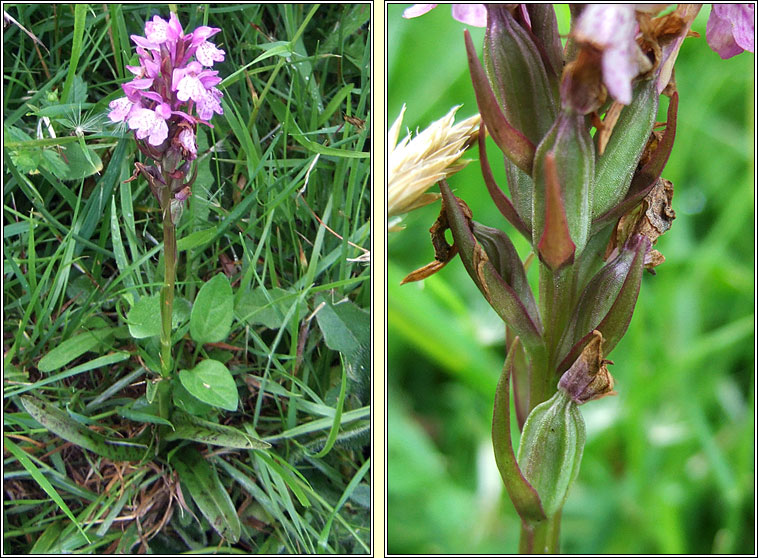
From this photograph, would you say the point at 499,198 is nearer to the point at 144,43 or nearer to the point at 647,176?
the point at 647,176

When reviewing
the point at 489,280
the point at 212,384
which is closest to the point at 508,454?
the point at 489,280

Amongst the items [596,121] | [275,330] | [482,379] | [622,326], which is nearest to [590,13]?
[596,121]

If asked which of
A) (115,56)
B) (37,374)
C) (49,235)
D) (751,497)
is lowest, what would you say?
(751,497)

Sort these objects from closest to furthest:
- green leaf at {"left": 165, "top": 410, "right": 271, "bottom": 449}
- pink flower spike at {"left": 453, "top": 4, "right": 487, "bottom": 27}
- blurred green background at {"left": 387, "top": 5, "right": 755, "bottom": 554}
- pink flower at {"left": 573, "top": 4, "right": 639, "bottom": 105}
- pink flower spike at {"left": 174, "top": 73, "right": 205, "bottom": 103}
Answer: pink flower at {"left": 573, "top": 4, "right": 639, "bottom": 105}
pink flower spike at {"left": 453, "top": 4, "right": 487, "bottom": 27}
pink flower spike at {"left": 174, "top": 73, "right": 205, "bottom": 103}
green leaf at {"left": 165, "top": 410, "right": 271, "bottom": 449}
blurred green background at {"left": 387, "top": 5, "right": 755, "bottom": 554}

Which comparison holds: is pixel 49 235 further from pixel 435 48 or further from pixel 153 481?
pixel 435 48

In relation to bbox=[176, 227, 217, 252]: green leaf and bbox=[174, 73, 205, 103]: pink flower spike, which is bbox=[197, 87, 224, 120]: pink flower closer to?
bbox=[174, 73, 205, 103]: pink flower spike

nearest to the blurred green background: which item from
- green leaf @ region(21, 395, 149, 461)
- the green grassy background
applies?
the green grassy background
